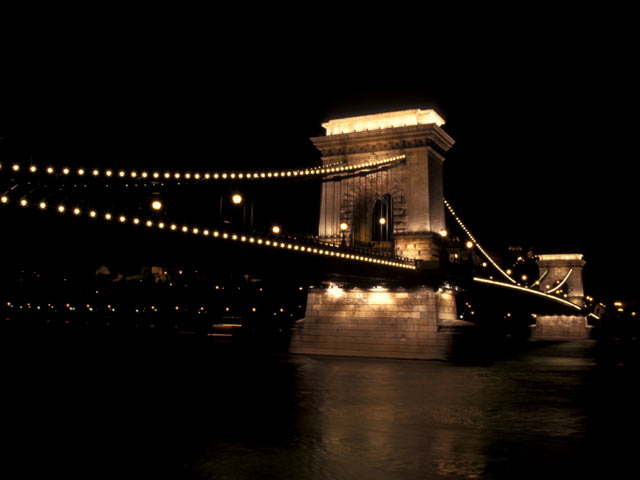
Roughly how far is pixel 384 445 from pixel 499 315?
275 feet

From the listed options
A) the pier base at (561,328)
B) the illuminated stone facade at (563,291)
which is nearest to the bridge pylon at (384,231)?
the illuminated stone facade at (563,291)

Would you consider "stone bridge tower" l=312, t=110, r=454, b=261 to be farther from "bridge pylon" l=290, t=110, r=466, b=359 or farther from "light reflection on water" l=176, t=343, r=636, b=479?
"light reflection on water" l=176, t=343, r=636, b=479

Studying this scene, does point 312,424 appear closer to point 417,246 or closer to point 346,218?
point 417,246

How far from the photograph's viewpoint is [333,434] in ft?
36.8

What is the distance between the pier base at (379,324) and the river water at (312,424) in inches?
374

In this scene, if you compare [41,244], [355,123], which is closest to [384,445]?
[41,244]

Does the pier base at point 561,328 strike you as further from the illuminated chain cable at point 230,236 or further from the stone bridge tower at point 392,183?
the illuminated chain cable at point 230,236

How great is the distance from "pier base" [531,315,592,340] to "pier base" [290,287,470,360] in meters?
53.7

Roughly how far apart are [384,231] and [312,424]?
33215 millimetres

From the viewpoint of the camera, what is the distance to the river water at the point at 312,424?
8.70 meters

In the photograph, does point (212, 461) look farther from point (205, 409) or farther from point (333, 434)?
point (205, 409)

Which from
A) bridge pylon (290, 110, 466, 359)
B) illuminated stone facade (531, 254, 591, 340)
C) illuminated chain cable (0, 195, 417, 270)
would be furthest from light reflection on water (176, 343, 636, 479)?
illuminated stone facade (531, 254, 591, 340)

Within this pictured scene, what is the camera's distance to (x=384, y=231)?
44938 millimetres

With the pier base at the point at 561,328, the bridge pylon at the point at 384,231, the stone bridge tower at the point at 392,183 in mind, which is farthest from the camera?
the pier base at the point at 561,328
